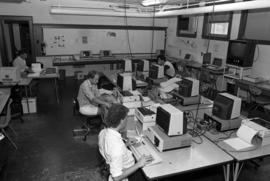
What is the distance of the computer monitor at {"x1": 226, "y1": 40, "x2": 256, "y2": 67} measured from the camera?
196 inches

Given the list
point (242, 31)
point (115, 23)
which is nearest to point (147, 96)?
point (242, 31)

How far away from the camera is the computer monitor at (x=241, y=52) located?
196 inches

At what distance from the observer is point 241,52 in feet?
16.7

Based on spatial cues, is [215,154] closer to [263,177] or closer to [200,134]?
[200,134]

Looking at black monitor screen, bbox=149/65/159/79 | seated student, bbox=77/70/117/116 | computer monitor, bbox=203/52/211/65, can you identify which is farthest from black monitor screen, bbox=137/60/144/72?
computer monitor, bbox=203/52/211/65

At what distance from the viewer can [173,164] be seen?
2.07 meters

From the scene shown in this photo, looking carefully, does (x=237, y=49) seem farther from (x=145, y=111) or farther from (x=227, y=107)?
(x=145, y=111)

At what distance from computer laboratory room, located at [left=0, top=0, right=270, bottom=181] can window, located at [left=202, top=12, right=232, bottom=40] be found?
4 centimetres

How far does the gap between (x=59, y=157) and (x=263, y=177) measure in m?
3.06

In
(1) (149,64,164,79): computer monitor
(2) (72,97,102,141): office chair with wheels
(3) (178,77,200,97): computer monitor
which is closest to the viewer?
(3) (178,77,200,97): computer monitor

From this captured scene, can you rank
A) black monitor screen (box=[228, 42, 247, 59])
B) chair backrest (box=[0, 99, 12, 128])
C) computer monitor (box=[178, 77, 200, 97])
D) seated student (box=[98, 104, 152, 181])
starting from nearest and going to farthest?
seated student (box=[98, 104, 152, 181]), chair backrest (box=[0, 99, 12, 128]), computer monitor (box=[178, 77, 200, 97]), black monitor screen (box=[228, 42, 247, 59])

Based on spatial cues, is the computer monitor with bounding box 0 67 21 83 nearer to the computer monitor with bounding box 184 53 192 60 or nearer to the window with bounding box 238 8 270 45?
the computer monitor with bounding box 184 53 192 60

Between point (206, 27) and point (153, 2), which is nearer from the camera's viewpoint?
point (153, 2)

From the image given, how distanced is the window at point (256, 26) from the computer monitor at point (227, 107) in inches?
121
